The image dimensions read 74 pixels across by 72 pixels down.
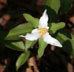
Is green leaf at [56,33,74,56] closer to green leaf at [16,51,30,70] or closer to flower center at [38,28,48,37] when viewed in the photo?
flower center at [38,28,48,37]

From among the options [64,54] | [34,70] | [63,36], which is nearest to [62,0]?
[63,36]

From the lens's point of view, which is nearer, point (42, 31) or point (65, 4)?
point (42, 31)

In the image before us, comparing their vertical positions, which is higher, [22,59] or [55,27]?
[55,27]

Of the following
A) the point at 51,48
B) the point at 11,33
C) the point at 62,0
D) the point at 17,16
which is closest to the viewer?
the point at 11,33

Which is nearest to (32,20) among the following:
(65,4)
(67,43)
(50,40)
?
(50,40)

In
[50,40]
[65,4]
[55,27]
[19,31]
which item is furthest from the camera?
[65,4]

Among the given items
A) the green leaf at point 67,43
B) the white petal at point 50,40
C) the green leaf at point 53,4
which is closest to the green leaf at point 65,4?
the green leaf at point 53,4

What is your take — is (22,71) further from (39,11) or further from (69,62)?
(39,11)

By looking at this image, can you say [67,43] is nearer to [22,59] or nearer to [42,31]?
[42,31]

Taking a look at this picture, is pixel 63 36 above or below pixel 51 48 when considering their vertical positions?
above

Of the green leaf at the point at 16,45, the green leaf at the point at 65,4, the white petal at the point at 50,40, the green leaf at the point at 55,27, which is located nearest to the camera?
the white petal at the point at 50,40

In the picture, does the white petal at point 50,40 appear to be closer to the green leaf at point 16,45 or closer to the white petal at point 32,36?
the white petal at point 32,36
